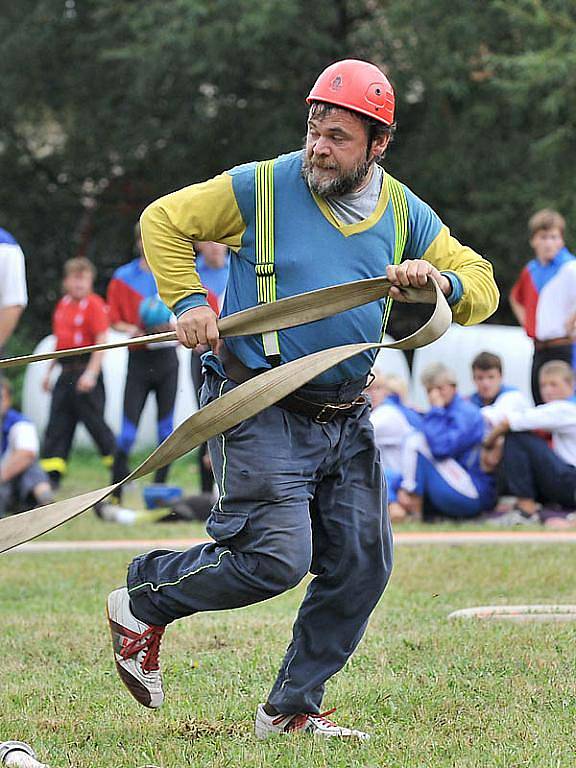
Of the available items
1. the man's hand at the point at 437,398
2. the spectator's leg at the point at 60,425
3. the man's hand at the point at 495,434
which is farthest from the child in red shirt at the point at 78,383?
the man's hand at the point at 495,434

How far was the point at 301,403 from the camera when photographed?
164 inches

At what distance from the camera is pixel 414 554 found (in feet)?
26.5

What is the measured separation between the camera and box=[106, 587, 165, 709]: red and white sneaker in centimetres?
427

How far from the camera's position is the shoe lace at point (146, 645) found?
427 centimetres

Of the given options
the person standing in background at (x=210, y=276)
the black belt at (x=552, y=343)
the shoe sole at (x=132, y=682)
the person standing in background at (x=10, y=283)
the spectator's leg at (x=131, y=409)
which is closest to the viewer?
the shoe sole at (x=132, y=682)

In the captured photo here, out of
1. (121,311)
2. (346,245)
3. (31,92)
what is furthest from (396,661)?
(31,92)

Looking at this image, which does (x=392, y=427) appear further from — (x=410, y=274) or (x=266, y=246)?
(x=410, y=274)

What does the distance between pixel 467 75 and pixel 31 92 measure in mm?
7128

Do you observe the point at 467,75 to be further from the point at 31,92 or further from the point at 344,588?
the point at 344,588

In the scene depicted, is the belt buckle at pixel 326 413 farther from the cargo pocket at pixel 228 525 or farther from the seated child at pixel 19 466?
the seated child at pixel 19 466

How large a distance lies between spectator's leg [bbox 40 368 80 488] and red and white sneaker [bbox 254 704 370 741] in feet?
24.7

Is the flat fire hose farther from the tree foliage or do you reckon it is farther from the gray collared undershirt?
the tree foliage

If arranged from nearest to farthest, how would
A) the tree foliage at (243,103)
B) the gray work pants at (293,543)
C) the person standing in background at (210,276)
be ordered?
1. the gray work pants at (293,543)
2. the person standing in background at (210,276)
3. the tree foliage at (243,103)

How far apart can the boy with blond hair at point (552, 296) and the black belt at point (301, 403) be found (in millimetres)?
6340
